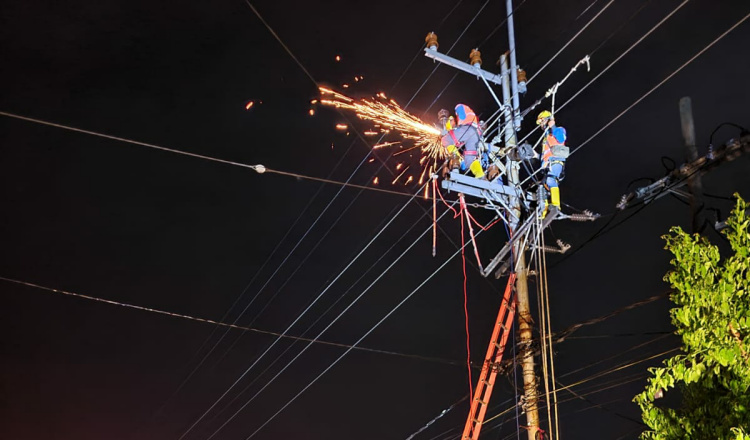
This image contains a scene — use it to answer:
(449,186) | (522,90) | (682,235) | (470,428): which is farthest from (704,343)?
(522,90)

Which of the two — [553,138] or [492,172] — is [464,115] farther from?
[553,138]

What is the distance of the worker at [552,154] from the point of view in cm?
856

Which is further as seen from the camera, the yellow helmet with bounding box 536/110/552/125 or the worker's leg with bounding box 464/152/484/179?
the worker's leg with bounding box 464/152/484/179

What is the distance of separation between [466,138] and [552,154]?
1.08 m

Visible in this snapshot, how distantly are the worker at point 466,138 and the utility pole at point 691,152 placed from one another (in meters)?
2.52

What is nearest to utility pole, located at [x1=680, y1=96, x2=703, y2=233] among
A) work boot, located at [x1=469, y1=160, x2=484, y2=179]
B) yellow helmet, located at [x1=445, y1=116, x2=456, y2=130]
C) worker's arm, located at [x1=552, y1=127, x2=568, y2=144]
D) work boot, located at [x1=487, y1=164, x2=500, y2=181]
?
worker's arm, located at [x1=552, y1=127, x2=568, y2=144]

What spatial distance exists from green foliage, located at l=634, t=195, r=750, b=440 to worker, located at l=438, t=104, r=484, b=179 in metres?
3.39

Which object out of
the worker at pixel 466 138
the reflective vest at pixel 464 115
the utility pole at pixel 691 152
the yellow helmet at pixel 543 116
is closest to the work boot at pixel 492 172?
the worker at pixel 466 138

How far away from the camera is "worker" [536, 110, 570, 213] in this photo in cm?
856

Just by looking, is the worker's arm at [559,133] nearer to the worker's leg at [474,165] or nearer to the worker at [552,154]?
the worker at [552,154]

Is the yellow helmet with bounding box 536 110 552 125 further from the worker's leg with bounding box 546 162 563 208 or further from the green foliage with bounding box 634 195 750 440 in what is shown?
the green foliage with bounding box 634 195 750 440

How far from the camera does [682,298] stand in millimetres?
5715

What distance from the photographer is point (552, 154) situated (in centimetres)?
856

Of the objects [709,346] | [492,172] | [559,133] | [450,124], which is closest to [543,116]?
[559,133]
